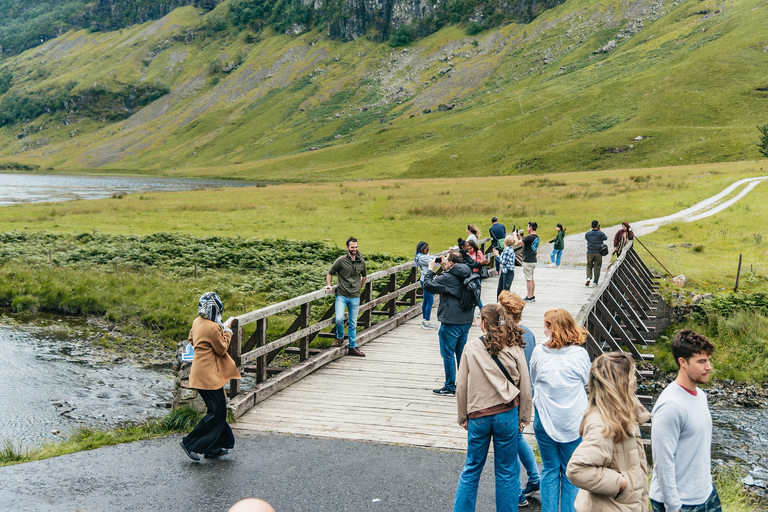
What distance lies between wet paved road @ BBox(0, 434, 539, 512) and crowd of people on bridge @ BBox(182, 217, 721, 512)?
1.50 ft

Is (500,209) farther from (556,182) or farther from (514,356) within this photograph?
(514,356)

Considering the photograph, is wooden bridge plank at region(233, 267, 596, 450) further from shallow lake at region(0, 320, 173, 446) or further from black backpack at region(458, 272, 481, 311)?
shallow lake at region(0, 320, 173, 446)

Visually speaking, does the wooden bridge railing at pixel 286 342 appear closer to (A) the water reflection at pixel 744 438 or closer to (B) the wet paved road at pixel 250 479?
(B) the wet paved road at pixel 250 479

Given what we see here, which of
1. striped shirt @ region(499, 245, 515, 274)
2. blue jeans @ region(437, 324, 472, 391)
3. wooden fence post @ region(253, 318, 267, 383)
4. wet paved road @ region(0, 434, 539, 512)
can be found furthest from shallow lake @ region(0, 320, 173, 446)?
striped shirt @ region(499, 245, 515, 274)

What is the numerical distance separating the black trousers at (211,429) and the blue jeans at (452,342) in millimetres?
3411

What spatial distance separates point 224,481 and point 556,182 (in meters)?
64.7

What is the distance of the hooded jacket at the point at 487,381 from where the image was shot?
17.4 ft

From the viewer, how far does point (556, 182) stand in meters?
66.8

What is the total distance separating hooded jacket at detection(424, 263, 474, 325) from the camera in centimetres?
877

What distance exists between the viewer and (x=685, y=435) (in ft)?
14.0

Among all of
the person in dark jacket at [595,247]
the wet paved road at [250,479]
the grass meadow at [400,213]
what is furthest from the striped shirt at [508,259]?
the grass meadow at [400,213]

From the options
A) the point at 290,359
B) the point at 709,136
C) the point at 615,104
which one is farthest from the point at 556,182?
the point at 615,104

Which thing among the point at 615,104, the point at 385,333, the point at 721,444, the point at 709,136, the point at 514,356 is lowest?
the point at 721,444

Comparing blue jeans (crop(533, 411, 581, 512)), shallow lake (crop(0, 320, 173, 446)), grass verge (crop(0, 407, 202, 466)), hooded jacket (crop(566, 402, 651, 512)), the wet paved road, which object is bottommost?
shallow lake (crop(0, 320, 173, 446))
